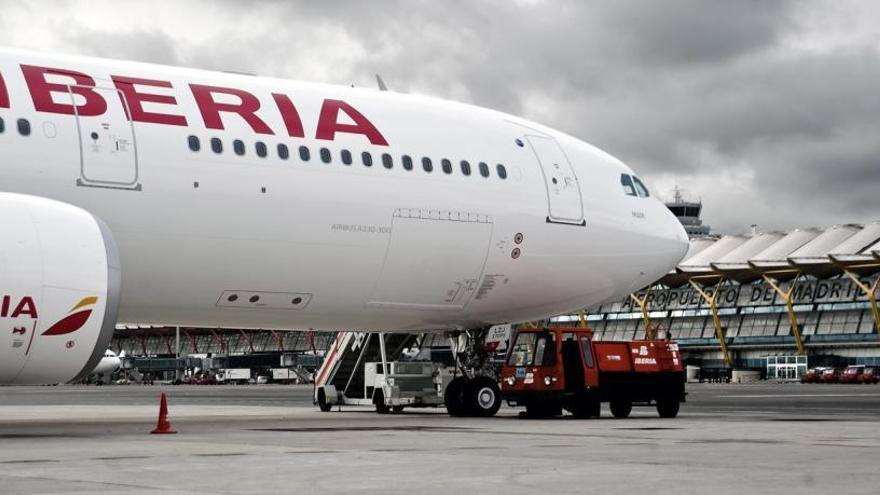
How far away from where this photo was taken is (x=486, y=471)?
1108 centimetres

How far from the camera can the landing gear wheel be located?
24.1 m

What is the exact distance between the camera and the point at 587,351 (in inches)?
946

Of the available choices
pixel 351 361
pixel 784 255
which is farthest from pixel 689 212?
pixel 351 361

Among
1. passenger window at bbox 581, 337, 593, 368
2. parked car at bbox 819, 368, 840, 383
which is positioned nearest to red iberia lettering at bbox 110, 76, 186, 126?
passenger window at bbox 581, 337, 593, 368

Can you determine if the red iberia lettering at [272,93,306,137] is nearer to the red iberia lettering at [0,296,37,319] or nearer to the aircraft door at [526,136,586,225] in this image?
the aircraft door at [526,136,586,225]

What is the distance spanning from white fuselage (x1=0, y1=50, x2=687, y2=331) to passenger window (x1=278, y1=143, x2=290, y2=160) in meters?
0.10

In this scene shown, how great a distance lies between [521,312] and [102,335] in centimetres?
1041

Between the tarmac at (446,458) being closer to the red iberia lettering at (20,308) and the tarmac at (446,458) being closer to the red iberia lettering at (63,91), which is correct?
the red iberia lettering at (20,308)

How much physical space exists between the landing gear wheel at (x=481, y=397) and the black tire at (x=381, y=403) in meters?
2.58

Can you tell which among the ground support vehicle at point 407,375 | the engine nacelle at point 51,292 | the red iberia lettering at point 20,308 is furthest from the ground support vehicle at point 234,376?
the red iberia lettering at point 20,308

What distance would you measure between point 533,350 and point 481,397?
4.62 feet

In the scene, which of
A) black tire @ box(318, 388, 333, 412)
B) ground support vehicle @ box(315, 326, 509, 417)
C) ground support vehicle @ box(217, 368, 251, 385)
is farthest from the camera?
ground support vehicle @ box(217, 368, 251, 385)

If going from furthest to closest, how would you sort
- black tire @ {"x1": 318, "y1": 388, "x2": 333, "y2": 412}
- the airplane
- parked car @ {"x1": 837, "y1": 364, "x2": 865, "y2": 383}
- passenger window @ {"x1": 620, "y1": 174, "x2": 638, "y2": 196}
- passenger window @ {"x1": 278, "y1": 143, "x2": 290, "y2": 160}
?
parked car @ {"x1": 837, "y1": 364, "x2": 865, "y2": 383}, black tire @ {"x1": 318, "y1": 388, "x2": 333, "y2": 412}, passenger window @ {"x1": 620, "y1": 174, "x2": 638, "y2": 196}, passenger window @ {"x1": 278, "y1": 143, "x2": 290, "y2": 160}, the airplane

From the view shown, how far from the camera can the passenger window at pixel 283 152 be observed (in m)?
19.9
